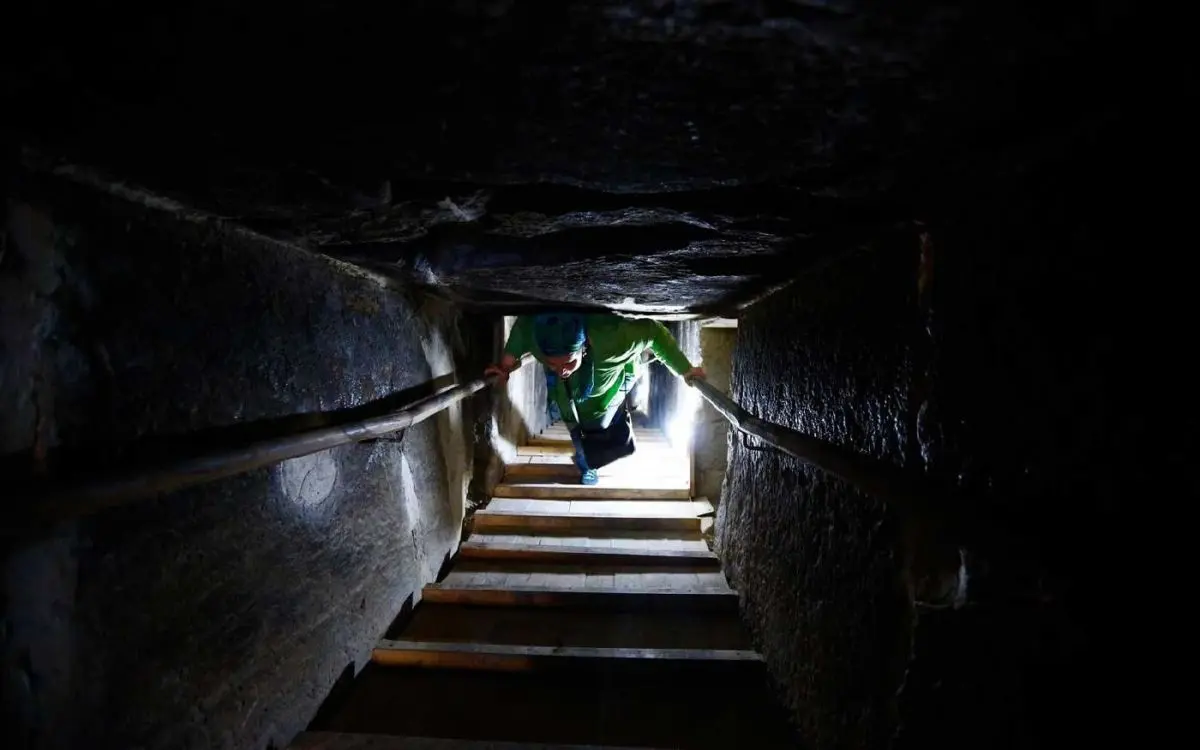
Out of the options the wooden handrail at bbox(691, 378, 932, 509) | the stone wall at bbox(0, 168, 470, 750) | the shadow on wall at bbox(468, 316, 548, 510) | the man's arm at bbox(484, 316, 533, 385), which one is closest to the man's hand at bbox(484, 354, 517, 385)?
the man's arm at bbox(484, 316, 533, 385)

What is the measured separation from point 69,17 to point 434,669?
2668mm

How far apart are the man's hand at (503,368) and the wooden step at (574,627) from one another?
166cm

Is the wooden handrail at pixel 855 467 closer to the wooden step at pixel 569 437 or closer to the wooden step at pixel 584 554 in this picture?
the wooden step at pixel 584 554

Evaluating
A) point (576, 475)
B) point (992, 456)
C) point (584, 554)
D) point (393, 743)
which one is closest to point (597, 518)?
point (584, 554)

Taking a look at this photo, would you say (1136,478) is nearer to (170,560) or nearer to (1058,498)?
(1058,498)

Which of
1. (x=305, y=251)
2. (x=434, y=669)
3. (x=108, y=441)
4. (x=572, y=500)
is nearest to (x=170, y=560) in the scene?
(x=108, y=441)

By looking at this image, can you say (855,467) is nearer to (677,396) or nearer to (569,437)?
(677,396)

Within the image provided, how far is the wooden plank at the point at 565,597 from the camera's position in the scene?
129 inches

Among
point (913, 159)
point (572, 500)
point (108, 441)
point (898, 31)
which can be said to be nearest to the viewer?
point (898, 31)

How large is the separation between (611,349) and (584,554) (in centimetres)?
181

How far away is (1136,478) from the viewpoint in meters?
0.74

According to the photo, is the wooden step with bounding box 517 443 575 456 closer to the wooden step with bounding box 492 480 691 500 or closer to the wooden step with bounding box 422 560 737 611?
the wooden step with bounding box 492 480 691 500

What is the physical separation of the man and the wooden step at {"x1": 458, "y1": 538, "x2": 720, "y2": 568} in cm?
118

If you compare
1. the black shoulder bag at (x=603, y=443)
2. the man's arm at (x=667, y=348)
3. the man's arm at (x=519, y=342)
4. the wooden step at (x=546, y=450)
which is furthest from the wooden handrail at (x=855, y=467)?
the wooden step at (x=546, y=450)
